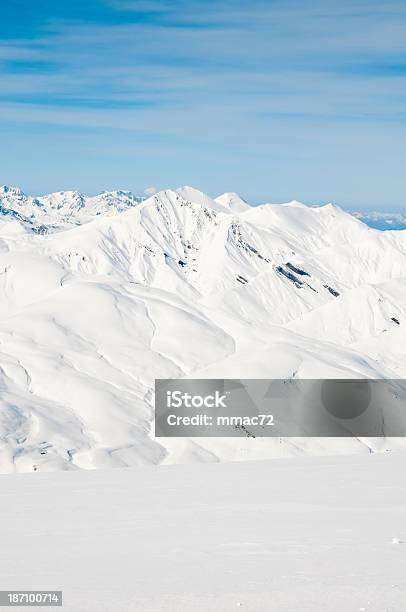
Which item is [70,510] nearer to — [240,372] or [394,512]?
[394,512]

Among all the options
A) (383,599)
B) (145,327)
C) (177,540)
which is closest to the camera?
(383,599)

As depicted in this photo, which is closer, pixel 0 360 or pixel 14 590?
pixel 14 590

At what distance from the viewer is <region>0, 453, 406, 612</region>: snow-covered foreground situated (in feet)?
34.5

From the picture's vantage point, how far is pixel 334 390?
146375 millimetres

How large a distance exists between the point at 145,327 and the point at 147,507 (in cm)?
16958

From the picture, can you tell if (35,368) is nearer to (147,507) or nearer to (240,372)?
(240,372)

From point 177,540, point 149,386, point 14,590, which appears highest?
point 14,590

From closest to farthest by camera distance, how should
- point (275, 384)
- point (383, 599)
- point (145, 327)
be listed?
point (383, 599), point (275, 384), point (145, 327)

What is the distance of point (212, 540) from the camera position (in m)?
13.7

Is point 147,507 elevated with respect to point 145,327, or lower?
elevated

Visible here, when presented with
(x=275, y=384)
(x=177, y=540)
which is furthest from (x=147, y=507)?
(x=275, y=384)

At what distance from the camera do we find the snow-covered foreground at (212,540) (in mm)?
10501

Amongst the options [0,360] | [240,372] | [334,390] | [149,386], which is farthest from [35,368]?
[334,390]

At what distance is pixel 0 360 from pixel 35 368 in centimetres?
776
